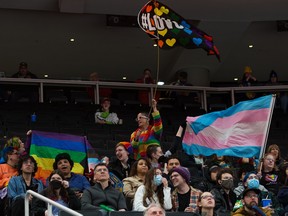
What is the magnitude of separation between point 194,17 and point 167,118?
2776 mm

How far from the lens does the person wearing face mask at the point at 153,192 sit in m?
11.3

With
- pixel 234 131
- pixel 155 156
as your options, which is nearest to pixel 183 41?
pixel 234 131

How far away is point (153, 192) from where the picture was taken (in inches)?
448

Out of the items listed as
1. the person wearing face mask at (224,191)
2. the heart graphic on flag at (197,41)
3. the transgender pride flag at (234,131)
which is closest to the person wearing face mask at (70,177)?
the person wearing face mask at (224,191)

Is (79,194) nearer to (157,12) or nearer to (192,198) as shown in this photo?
(192,198)

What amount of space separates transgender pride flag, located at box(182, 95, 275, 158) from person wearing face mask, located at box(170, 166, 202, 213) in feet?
8.88

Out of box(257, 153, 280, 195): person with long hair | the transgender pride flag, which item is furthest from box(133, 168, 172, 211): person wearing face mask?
the transgender pride flag

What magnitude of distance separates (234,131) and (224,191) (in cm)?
310

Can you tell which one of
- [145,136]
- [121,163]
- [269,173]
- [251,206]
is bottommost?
[251,206]

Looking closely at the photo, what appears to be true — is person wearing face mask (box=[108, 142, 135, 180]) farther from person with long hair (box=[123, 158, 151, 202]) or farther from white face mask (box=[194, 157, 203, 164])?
white face mask (box=[194, 157, 203, 164])

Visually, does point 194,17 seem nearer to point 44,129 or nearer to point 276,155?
point 44,129

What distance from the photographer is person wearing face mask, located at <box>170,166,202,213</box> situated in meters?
11.6

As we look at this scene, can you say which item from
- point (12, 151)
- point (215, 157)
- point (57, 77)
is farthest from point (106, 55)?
point (12, 151)

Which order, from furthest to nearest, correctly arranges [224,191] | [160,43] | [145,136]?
[160,43], [145,136], [224,191]
